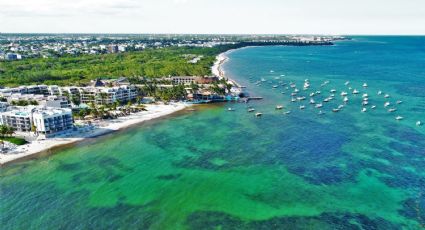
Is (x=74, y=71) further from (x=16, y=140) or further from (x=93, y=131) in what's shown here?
(x=16, y=140)

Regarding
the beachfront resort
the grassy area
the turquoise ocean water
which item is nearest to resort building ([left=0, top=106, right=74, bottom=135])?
the beachfront resort

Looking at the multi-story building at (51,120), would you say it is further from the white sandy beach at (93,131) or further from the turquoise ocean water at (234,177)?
the turquoise ocean water at (234,177)

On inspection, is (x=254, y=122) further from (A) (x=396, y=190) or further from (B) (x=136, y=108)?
(A) (x=396, y=190)

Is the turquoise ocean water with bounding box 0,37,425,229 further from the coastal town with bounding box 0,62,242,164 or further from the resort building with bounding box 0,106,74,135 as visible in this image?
the resort building with bounding box 0,106,74,135

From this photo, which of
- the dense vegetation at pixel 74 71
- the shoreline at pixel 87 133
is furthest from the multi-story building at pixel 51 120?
the dense vegetation at pixel 74 71

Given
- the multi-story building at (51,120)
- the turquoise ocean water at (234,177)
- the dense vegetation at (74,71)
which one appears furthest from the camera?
the dense vegetation at (74,71)

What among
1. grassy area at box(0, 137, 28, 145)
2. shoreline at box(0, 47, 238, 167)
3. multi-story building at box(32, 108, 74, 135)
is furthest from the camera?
multi-story building at box(32, 108, 74, 135)
